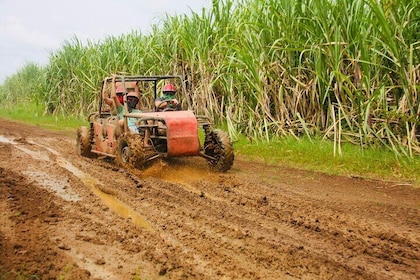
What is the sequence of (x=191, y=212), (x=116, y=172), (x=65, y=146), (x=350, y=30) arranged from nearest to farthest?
(x=191, y=212) < (x=116, y=172) < (x=350, y=30) < (x=65, y=146)

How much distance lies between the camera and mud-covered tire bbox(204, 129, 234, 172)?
681 centimetres

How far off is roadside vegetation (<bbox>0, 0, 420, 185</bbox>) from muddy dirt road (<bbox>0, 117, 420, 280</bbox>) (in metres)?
1.12

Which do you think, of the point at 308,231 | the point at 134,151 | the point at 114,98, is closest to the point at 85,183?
the point at 134,151

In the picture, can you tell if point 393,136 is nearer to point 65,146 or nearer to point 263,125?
point 263,125

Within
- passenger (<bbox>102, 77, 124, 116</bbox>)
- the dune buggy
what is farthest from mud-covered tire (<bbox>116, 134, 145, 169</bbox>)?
passenger (<bbox>102, 77, 124, 116</bbox>)

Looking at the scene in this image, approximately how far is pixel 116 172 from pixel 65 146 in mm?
3373

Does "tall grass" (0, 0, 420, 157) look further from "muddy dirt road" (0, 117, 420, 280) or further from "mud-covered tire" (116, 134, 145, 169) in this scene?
"mud-covered tire" (116, 134, 145, 169)

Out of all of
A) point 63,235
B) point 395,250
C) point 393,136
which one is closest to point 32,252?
point 63,235

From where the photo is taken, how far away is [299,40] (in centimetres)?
851

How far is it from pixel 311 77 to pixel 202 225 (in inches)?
192

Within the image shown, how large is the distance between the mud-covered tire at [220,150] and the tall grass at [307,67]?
1565 millimetres

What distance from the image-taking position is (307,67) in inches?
338

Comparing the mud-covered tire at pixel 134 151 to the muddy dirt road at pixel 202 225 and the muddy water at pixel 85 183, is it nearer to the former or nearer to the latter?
the muddy dirt road at pixel 202 225

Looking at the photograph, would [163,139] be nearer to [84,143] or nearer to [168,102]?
[168,102]
